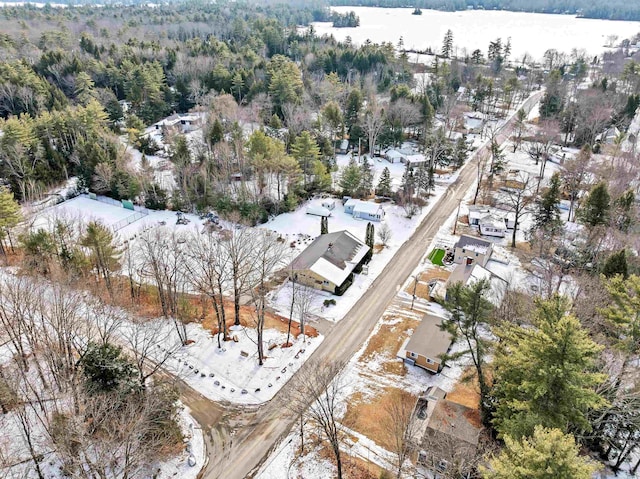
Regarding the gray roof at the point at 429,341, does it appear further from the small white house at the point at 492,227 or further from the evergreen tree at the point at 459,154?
the evergreen tree at the point at 459,154

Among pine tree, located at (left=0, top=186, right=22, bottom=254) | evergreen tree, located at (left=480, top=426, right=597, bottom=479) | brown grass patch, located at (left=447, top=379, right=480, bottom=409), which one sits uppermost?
evergreen tree, located at (left=480, top=426, right=597, bottom=479)

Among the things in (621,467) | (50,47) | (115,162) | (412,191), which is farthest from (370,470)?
(50,47)

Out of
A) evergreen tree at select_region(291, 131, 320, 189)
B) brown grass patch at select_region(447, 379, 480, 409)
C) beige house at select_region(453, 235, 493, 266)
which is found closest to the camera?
brown grass patch at select_region(447, 379, 480, 409)

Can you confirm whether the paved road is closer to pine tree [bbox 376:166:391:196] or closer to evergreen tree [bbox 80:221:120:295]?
pine tree [bbox 376:166:391:196]

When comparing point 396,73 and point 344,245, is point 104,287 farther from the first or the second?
point 396,73

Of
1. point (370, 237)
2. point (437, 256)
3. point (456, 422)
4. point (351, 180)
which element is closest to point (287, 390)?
point (456, 422)

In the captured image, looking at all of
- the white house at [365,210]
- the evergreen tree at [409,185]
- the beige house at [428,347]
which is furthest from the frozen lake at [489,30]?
the beige house at [428,347]

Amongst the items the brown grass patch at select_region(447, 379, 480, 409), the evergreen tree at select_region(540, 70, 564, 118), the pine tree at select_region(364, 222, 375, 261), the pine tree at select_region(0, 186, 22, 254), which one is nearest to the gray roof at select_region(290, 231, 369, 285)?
the pine tree at select_region(364, 222, 375, 261)
